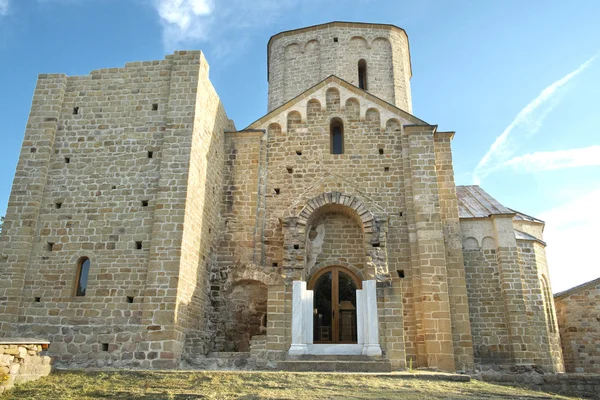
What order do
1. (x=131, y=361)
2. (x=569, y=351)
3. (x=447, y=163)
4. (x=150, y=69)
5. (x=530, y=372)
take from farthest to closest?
(x=569, y=351) → (x=447, y=163) → (x=150, y=69) → (x=530, y=372) → (x=131, y=361)

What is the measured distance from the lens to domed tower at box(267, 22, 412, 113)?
21.9 metres

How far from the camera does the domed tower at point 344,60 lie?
21875 mm

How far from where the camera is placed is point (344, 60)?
22.1m

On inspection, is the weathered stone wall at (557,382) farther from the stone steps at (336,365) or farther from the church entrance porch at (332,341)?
the church entrance porch at (332,341)

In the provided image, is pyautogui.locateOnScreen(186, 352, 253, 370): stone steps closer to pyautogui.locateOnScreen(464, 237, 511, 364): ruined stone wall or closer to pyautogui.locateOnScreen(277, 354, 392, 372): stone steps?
pyautogui.locateOnScreen(277, 354, 392, 372): stone steps

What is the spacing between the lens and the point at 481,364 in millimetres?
14266

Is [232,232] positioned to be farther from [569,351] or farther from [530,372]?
[569,351]

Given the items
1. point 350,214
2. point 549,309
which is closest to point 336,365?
point 350,214

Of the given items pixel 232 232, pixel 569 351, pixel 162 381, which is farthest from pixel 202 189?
pixel 569 351

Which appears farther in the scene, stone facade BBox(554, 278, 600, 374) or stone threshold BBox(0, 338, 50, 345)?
stone facade BBox(554, 278, 600, 374)

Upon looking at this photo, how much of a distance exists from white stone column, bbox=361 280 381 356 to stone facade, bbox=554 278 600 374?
9.89 m

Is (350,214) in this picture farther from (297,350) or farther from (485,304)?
(485,304)

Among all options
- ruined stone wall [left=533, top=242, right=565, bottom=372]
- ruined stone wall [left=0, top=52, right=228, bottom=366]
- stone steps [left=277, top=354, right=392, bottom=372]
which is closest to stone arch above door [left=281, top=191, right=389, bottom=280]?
stone steps [left=277, top=354, right=392, bottom=372]

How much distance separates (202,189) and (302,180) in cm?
351
